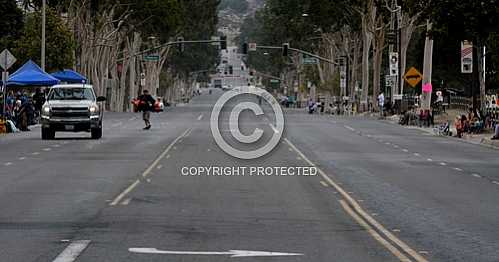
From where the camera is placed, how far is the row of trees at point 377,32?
4794 centimetres

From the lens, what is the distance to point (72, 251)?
551 inches

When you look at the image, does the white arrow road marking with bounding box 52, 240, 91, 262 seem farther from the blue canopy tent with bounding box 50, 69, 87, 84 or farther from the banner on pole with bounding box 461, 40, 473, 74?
the blue canopy tent with bounding box 50, 69, 87, 84

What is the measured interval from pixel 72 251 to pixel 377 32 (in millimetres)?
74567

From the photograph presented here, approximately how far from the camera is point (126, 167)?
2966 centimetres

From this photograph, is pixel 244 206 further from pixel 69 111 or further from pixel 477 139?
pixel 477 139

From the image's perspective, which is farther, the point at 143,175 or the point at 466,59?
the point at 466,59

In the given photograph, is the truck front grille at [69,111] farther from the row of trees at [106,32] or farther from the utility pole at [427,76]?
the row of trees at [106,32]

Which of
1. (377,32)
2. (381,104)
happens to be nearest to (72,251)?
(381,104)

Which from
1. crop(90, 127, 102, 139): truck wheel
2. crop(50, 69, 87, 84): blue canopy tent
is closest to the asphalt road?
crop(90, 127, 102, 139): truck wheel

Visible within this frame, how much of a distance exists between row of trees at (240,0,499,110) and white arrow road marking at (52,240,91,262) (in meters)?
33.6

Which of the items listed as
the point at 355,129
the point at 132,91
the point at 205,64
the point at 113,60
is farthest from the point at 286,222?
the point at 205,64

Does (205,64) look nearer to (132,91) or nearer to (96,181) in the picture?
(132,91)

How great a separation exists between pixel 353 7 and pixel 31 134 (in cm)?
4187

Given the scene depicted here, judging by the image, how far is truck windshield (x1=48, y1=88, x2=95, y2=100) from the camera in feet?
146
